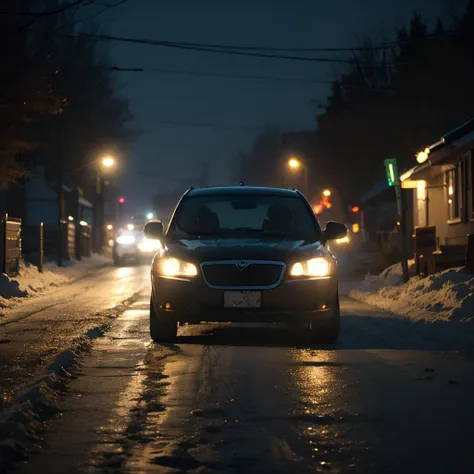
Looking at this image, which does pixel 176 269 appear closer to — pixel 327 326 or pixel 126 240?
pixel 327 326

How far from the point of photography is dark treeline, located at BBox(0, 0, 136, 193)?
30.0 m

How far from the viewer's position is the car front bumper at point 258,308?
1142cm

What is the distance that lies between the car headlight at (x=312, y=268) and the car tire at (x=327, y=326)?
1.29 ft

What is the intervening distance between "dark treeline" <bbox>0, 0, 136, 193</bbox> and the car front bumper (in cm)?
972

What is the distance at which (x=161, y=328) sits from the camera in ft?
39.5

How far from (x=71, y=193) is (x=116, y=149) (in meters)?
5.05

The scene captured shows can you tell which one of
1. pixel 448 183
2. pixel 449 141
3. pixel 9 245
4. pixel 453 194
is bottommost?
pixel 9 245

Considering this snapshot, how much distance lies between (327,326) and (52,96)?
2120 cm

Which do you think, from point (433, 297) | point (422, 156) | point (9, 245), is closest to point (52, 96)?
point (9, 245)

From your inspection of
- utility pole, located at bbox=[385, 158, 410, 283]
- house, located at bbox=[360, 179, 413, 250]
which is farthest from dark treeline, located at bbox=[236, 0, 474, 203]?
utility pole, located at bbox=[385, 158, 410, 283]

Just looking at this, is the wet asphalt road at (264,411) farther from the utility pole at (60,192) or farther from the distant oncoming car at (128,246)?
the distant oncoming car at (128,246)

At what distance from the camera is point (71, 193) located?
239ft

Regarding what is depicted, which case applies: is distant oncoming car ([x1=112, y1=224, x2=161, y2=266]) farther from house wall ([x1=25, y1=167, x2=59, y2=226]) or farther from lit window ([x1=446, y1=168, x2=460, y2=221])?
lit window ([x1=446, y1=168, x2=460, y2=221])

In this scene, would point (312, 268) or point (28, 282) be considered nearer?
point (312, 268)
